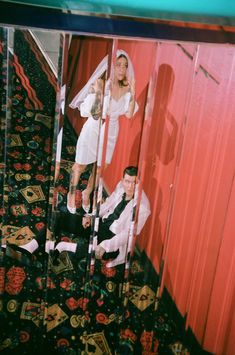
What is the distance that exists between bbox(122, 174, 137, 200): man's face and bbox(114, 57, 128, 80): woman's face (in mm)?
404

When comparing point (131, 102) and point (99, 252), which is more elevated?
point (131, 102)

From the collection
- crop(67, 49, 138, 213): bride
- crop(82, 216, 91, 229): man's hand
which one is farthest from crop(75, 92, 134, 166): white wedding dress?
crop(82, 216, 91, 229): man's hand

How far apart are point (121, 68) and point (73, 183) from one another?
19.5 inches

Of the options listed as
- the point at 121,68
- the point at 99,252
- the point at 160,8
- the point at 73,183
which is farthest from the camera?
the point at 99,252

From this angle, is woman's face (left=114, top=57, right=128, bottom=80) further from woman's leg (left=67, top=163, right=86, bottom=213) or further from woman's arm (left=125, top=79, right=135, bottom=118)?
woman's leg (left=67, top=163, right=86, bottom=213)

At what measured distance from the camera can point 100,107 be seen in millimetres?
1441

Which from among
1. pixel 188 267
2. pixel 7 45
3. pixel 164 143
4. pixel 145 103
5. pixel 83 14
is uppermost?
pixel 83 14

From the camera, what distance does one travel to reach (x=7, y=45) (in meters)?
1.32

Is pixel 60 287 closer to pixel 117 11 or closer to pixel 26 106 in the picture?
pixel 26 106

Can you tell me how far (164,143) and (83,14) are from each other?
1.92 feet

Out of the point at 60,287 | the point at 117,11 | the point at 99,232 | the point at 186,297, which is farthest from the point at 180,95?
the point at 60,287

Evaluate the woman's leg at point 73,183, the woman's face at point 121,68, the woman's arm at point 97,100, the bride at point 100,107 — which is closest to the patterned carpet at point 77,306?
the woman's leg at point 73,183

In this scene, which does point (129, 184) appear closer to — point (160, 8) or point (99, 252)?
point (99, 252)

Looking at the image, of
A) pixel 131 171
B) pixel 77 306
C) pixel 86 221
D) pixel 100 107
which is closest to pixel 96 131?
pixel 100 107
